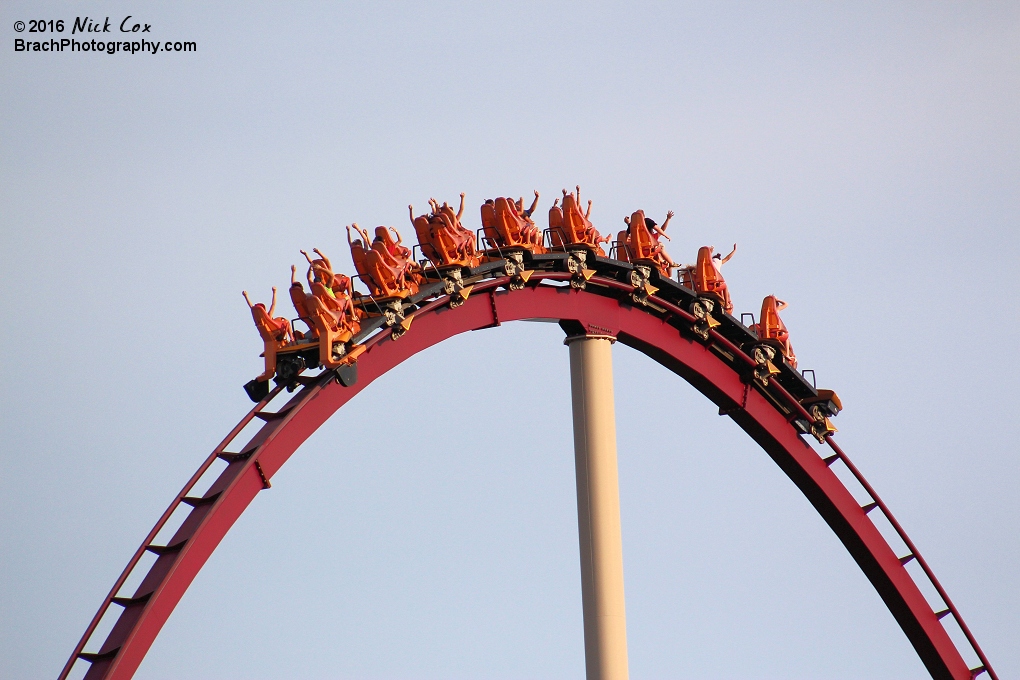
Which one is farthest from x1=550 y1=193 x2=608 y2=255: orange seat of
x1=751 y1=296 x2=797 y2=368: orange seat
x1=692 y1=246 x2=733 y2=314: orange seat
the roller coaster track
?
x1=751 y1=296 x2=797 y2=368: orange seat

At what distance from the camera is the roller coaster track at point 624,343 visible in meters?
20.2

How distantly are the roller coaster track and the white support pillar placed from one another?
634 mm

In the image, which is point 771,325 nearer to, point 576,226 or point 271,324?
point 576,226

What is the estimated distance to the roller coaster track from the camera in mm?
20172

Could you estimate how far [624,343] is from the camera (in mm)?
26578

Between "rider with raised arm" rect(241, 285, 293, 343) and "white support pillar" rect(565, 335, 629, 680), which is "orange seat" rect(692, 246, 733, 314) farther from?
"rider with raised arm" rect(241, 285, 293, 343)

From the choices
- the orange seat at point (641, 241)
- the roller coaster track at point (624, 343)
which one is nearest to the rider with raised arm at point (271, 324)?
the roller coaster track at point (624, 343)

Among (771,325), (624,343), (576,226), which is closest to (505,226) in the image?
(576,226)

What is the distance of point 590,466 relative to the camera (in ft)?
83.1

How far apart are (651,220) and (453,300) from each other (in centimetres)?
441

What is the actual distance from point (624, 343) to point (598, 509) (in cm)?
288

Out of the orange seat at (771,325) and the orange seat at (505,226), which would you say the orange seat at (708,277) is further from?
the orange seat at (505,226)

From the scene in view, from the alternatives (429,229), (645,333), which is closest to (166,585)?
(429,229)

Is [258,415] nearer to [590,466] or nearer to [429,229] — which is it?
[429,229]
